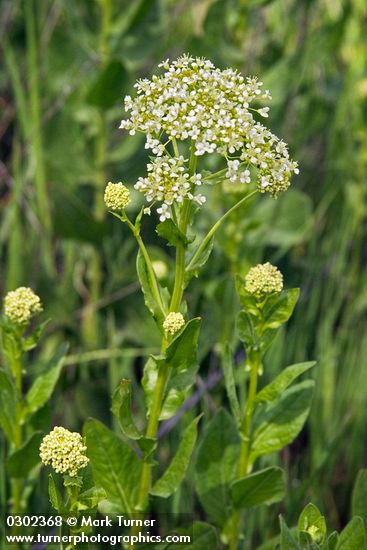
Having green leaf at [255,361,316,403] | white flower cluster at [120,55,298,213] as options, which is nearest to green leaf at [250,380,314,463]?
green leaf at [255,361,316,403]

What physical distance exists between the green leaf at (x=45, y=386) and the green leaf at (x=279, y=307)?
43 cm

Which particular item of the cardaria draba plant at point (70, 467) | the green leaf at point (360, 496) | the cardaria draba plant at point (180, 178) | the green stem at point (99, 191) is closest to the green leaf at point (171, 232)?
the cardaria draba plant at point (180, 178)

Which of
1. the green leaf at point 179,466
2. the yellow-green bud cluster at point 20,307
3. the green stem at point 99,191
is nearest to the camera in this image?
the green leaf at point 179,466

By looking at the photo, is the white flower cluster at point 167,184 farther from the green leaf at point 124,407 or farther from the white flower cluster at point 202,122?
the green leaf at point 124,407

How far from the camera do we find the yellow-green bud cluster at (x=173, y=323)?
1.31 m

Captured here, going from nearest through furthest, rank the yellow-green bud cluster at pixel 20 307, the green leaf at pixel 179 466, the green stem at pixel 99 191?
the green leaf at pixel 179 466, the yellow-green bud cluster at pixel 20 307, the green stem at pixel 99 191

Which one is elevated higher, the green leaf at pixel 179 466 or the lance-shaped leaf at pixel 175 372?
the lance-shaped leaf at pixel 175 372

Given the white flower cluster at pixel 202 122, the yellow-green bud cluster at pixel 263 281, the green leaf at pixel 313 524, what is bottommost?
the green leaf at pixel 313 524

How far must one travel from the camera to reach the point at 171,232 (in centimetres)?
133

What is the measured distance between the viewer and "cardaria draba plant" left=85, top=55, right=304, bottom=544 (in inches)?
49.6

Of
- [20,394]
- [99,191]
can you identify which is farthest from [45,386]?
[99,191]

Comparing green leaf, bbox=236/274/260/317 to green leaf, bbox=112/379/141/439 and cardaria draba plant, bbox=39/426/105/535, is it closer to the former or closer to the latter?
green leaf, bbox=112/379/141/439

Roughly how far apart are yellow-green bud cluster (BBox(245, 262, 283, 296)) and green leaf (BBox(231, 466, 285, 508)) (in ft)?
1.10

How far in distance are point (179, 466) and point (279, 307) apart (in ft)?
1.12
